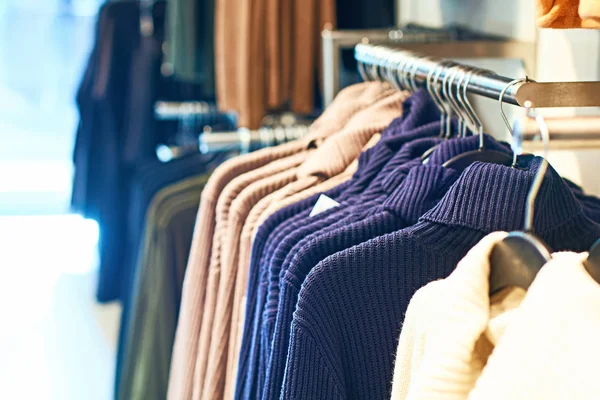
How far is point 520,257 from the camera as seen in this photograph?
0.53 metres

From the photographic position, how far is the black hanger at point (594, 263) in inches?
19.0

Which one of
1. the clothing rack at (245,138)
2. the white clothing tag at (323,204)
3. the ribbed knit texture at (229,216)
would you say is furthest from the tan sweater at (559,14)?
the clothing rack at (245,138)

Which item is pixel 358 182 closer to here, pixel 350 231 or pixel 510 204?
pixel 350 231

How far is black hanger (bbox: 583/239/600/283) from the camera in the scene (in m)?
0.48

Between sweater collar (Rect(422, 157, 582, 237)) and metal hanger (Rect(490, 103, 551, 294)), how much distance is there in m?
0.10

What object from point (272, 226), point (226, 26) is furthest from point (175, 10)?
point (272, 226)

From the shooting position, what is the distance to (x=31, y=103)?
369 centimetres

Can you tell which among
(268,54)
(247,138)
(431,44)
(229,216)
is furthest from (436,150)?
(268,54)

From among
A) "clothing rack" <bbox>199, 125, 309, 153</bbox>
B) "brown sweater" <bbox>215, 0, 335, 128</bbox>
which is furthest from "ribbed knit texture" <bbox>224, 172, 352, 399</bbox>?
"brown sweater" <bbox>215, 0, 335, 128</bbox>

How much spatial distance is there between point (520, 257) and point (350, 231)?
0.84ft

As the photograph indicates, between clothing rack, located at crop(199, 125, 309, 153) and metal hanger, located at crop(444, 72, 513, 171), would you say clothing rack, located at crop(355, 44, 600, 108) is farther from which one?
clothing rack, located at crop(199, 125, 309, 153)

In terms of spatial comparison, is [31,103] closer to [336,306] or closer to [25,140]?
[25,140]

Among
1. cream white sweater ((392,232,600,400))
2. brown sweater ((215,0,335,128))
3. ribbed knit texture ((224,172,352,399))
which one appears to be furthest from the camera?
brown sweater ((215,0,335,128))

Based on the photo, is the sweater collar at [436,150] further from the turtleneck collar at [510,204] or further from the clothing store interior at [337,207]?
the turtleneck collar at [510,204]
